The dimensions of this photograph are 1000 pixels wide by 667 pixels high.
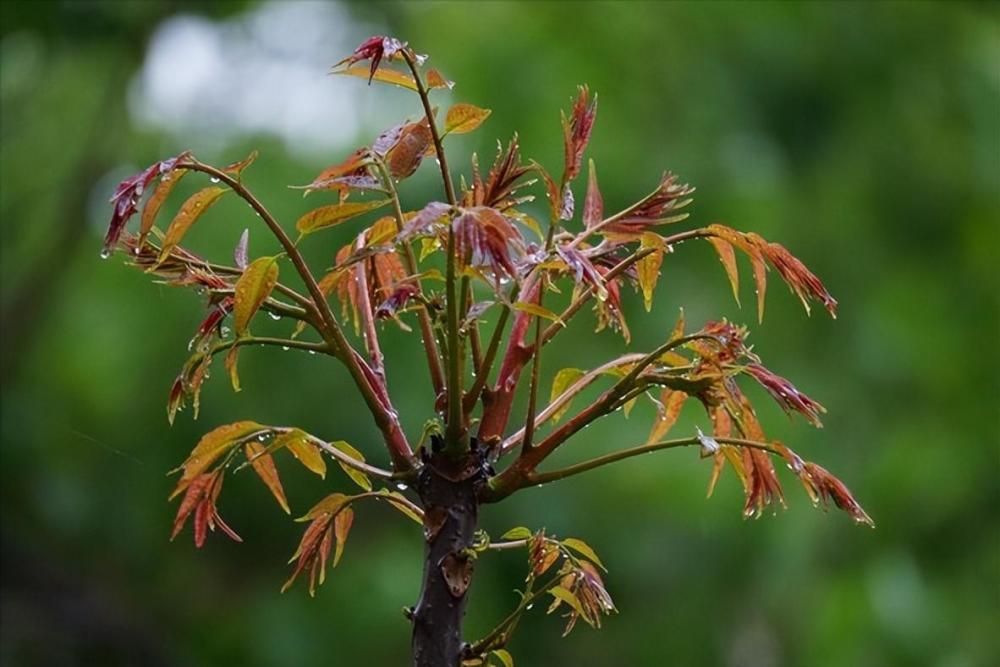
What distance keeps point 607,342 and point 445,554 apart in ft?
5.01

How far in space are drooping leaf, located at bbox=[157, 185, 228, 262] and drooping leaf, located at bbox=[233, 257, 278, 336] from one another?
0.04m

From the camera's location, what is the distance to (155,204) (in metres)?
0.61

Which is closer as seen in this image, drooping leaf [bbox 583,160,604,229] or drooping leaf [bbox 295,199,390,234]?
drooping leaf [bbox 295,199,390,234]

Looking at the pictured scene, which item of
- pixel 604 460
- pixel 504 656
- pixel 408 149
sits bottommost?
pixel 504 656

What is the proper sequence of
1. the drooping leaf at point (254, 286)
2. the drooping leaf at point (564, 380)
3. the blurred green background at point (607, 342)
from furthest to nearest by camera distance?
the blurred green background at point (607, 342)
the drooping leaf at point (564, 380)
the drooping leaf at point (254, 286)

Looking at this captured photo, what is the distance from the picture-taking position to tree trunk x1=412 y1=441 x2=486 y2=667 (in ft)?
1.97

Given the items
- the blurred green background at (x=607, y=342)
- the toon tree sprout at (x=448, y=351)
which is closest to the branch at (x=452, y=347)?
the toon tree sprout at (x=448, y=351)

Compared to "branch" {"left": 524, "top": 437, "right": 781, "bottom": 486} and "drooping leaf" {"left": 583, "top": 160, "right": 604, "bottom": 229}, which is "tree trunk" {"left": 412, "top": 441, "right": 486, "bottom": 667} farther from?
"drooping leaf" {"left": 583, "top": 160, "right": 604, "bottom": 229}

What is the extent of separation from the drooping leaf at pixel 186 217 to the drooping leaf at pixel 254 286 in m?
0.04

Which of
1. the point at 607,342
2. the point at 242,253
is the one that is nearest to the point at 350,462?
the point at 242,253

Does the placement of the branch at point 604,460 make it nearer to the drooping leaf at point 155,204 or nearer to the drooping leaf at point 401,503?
the drooping leaf at point 401,503

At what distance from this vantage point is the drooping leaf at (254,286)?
1.87ft

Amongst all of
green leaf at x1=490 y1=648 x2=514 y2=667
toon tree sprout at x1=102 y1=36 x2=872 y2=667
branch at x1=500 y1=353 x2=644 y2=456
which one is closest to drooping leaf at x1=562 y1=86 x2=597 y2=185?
toon tree sprout at x1=102 y1=36 x2=872 y2=667

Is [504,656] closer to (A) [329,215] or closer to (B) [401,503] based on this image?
(B) [401,503]
